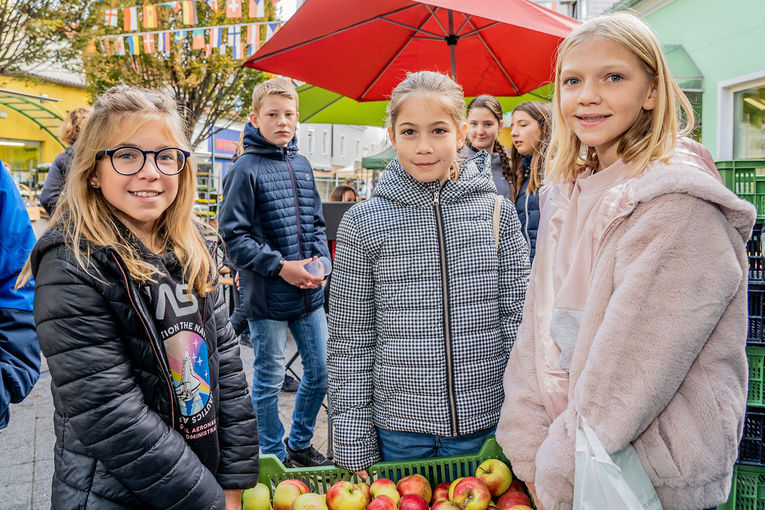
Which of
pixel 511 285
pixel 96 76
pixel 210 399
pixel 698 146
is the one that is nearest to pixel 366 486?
pixel 210 399

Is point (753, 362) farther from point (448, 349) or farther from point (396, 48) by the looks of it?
point (396, 48)

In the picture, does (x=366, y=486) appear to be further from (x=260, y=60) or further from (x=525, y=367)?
(x=260, y=60)

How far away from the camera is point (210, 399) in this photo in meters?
1.71

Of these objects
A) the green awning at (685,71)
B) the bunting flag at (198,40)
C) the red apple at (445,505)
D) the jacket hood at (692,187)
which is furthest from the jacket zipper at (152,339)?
the bunting flag at (198,40)

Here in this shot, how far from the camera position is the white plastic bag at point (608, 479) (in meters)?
1.20

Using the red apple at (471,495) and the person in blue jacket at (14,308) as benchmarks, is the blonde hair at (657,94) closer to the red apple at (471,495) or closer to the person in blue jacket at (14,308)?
the red apple at (471,495)

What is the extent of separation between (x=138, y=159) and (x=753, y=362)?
234cm

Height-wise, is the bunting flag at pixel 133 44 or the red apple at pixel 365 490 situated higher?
the bunting flag at pixel 133 44

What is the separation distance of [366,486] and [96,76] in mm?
15392

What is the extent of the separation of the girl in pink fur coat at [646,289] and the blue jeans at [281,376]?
218 cm

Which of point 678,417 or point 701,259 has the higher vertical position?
point 701,259

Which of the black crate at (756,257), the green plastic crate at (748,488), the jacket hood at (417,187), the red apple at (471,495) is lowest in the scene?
the green plastic crate at (748,488)

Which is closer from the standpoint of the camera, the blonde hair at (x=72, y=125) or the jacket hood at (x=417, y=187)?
the jacket hood at (x=417, y=187)

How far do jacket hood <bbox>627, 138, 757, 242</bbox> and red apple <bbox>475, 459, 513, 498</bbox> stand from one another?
1.02m
